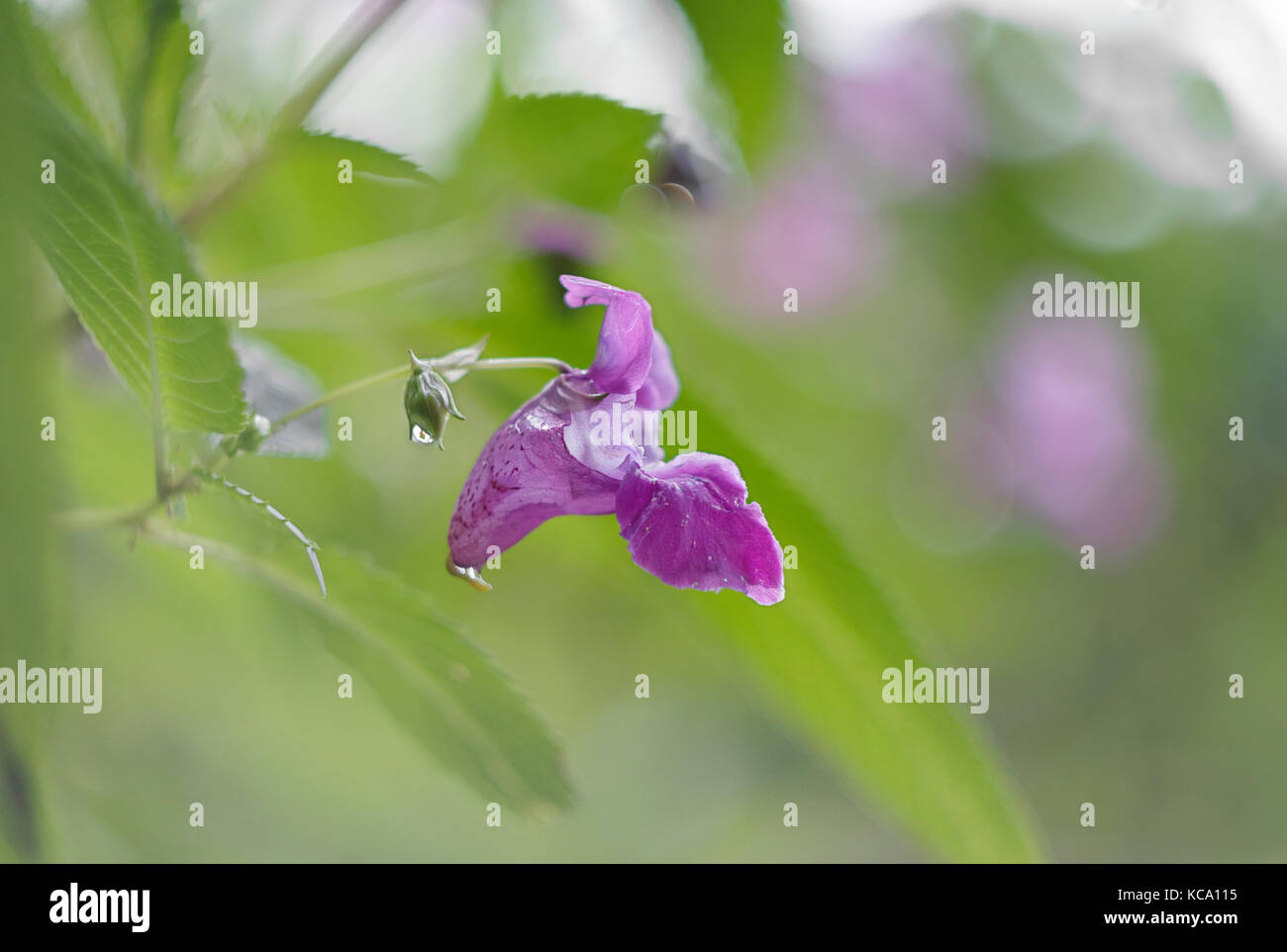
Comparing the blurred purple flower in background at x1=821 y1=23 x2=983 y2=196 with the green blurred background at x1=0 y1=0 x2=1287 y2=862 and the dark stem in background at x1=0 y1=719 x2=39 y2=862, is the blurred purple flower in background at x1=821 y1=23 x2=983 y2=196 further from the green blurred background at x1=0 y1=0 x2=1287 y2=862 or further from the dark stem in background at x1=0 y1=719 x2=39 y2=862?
the dark stem in background at x1=0 y1=719 x2=39 y2=862

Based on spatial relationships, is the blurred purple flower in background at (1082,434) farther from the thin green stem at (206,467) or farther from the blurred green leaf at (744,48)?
the thin green stem at (206,467)

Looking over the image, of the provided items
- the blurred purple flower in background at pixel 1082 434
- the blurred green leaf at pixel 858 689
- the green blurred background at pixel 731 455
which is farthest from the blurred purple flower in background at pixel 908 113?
the blurred green leaf at pixel 858 689

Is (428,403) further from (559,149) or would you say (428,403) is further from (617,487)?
(559,149)

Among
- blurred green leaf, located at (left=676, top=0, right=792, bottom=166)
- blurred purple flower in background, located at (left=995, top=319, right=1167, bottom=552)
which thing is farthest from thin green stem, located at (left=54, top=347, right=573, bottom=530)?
blurred purple flower in background, located at (left=995, top=319, right=1167, bottom=552)

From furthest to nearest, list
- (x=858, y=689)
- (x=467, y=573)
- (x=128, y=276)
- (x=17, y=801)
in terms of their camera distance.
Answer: (x=858, y=689), (x=467, y=573), (x=128, y=276), (x=17, y=801)

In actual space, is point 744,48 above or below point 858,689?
above

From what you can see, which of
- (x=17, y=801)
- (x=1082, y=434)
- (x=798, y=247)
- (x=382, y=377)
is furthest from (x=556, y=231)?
(x=1082, y=434)
